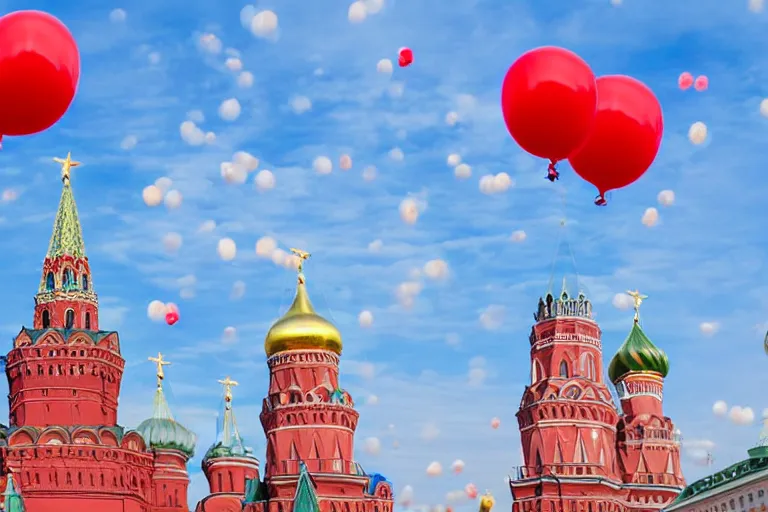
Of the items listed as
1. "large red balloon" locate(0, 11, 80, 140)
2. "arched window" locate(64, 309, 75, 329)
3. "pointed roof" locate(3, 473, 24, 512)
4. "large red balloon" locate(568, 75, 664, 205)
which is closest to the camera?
"large red balloon" locate(0, 11, 80, 140)

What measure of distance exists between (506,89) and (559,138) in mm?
1153

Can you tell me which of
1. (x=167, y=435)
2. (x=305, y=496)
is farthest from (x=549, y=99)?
(x=167, y=435)

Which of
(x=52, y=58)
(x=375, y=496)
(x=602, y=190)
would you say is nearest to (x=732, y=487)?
(x=375, y=496)

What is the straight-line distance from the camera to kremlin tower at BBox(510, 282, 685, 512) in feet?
203

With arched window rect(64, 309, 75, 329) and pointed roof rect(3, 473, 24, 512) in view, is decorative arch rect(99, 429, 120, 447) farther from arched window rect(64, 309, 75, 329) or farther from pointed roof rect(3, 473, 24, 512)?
arched window rect(64, 309, 75, 329)

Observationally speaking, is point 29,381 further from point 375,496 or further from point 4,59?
point 4,59

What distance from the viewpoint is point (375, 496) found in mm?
66562

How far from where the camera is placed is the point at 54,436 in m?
59.8

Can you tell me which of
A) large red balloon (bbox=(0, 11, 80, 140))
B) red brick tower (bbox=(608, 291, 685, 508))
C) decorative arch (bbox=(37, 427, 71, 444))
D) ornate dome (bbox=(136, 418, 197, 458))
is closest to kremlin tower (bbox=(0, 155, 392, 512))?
decorative arch (bbox=(37, 427, 71, 444))

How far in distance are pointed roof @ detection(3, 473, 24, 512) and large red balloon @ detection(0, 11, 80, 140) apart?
122 ft

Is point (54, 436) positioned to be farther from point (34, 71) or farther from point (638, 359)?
point (34, 71)

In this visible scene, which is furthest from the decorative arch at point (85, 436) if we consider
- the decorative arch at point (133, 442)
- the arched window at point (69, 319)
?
the arched window at point (69, 319)

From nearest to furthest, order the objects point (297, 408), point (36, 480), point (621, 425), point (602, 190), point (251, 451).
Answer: point (602, 190), point (36, 480), point (297, 408), point (621, 425), point (251, 451)

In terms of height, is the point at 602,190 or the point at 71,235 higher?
the point at 71,235
